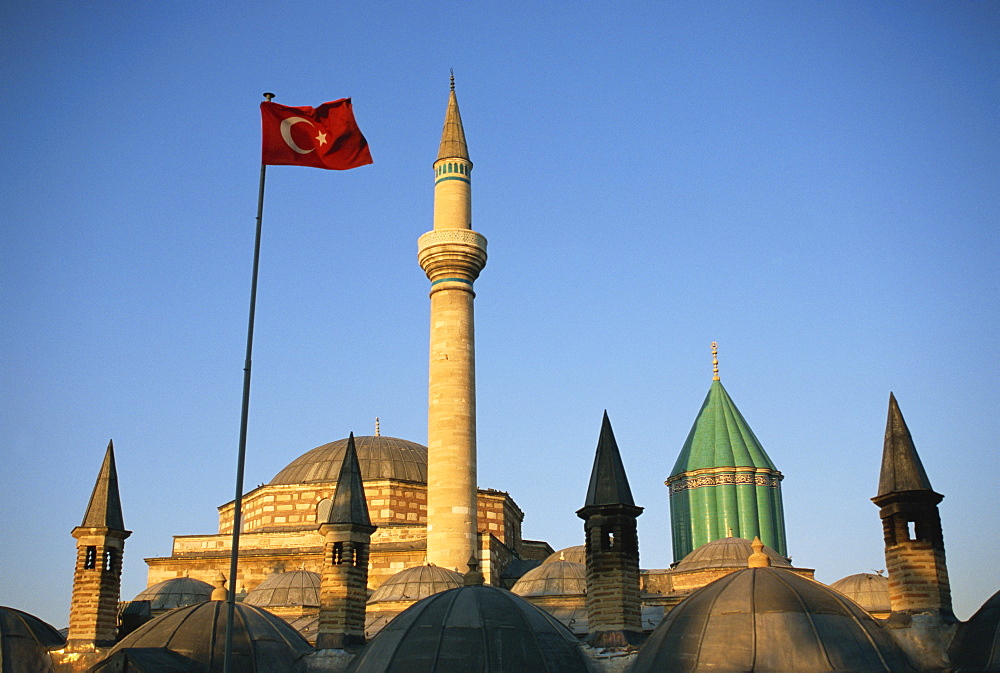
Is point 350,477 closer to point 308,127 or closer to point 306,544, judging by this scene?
point 308,127

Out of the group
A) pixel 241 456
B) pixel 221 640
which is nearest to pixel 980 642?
pixel 241 456

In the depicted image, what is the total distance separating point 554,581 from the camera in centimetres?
3447

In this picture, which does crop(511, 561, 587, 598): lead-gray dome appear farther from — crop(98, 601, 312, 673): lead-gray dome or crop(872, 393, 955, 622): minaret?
crop(872, 393, 955, 622): minaret

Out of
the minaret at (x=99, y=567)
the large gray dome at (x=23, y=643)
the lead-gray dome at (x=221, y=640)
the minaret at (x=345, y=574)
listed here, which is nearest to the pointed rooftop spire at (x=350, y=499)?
the minaret at (x=345, y=574)

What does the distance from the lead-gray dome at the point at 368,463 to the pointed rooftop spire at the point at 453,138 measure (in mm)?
11521

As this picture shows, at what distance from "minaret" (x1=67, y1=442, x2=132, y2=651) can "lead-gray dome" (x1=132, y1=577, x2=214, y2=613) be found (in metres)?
9.37

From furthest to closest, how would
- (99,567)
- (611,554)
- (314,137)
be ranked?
(99,567) → (611,554) → (314,137)

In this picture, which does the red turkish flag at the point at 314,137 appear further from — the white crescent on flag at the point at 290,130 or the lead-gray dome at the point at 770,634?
the lead-gray dome at the point at 770,634

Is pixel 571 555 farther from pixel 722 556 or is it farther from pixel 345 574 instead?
pixel 345 574

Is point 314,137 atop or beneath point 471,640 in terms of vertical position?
atop

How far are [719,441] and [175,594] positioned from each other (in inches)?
1095

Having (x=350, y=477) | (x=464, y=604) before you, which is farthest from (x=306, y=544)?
(x=464, y=604)

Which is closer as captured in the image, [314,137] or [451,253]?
[314,137]

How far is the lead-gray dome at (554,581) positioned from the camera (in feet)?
112
